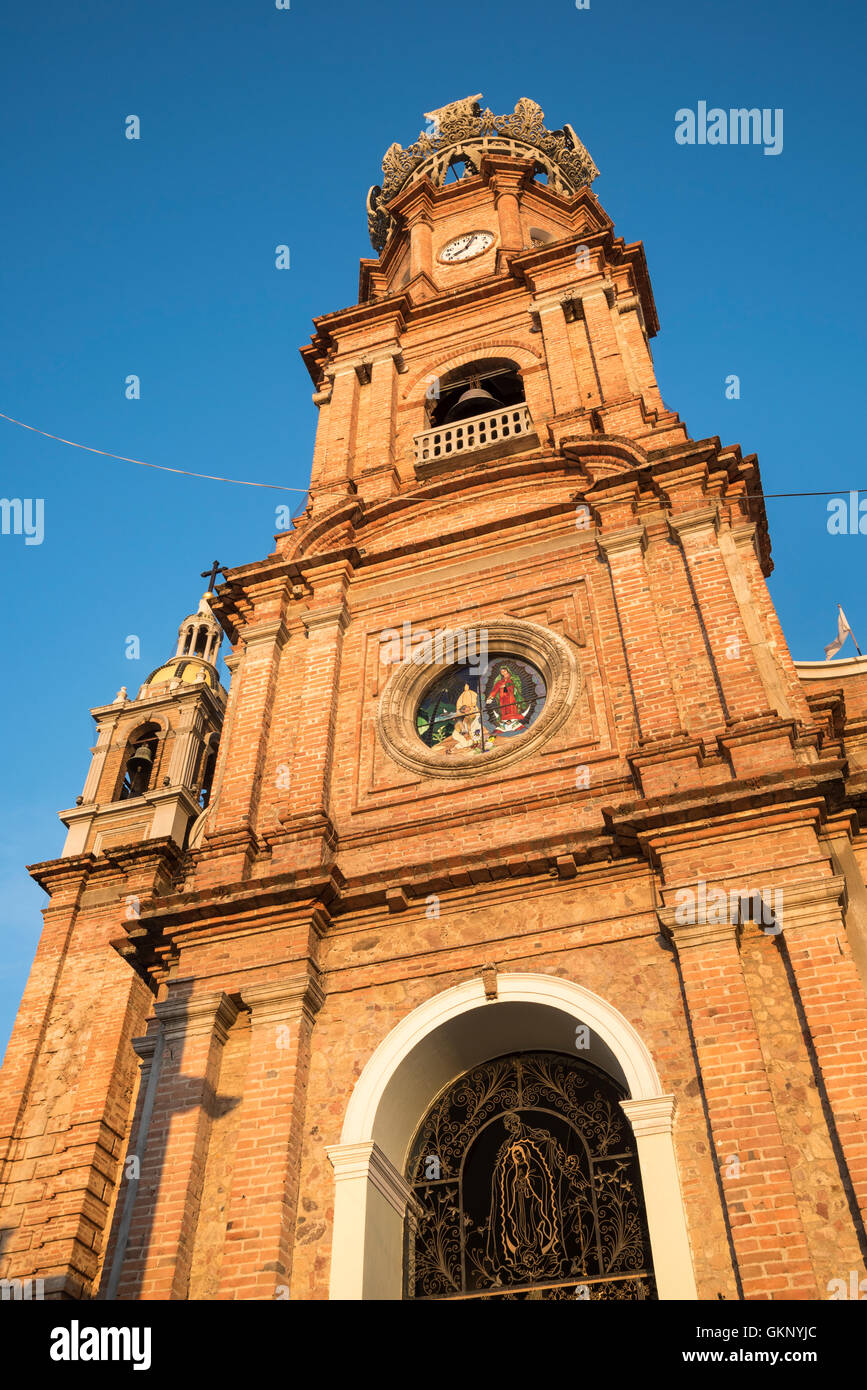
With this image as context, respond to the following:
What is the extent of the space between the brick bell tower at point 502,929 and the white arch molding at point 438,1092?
36 millimetres

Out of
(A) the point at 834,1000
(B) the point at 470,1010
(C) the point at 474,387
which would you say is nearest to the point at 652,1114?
(A) the point at 834,1000

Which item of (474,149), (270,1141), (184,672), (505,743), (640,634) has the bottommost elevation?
(270,1141)

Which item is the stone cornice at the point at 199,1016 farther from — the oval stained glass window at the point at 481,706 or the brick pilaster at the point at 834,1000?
the brick pilaster at the point at 834,1000

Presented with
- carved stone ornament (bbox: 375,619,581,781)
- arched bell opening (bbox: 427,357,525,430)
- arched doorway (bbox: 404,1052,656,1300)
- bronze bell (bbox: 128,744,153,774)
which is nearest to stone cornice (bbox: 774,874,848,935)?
arched doorway (bbox: 404,1052,656,1300)

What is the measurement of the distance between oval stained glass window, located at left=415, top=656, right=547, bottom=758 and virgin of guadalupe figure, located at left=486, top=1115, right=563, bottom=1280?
14.0ft

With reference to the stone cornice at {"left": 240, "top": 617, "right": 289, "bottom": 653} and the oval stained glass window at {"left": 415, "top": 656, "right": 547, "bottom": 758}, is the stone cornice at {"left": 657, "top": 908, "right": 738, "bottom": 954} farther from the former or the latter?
the stone cornice at {"left": 240, "top": 617, "right": 289, "bottom": 653}

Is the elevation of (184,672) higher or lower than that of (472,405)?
higher

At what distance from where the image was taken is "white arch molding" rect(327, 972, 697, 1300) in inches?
356

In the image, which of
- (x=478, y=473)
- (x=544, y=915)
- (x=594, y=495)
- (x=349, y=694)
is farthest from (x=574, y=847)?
(x=478, y=473)

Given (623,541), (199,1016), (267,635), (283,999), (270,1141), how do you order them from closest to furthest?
1. (270,1141)
2. (283,999)
3. (199,1016)
4. (623,541)
5. (267,635)

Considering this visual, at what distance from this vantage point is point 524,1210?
10.2 metres

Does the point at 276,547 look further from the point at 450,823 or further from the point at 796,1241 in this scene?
the point at 796,1241

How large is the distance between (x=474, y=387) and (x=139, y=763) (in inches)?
451

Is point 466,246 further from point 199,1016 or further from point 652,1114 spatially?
point 652,1114
